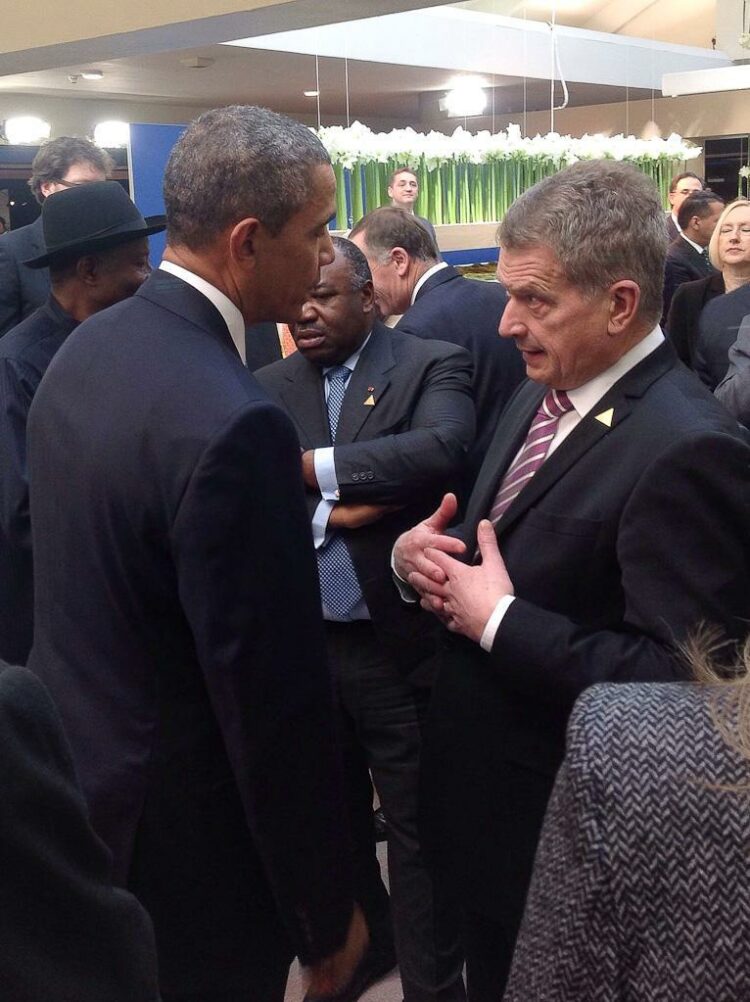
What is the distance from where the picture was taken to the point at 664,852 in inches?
34.4

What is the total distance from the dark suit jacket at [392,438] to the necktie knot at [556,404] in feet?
2.03

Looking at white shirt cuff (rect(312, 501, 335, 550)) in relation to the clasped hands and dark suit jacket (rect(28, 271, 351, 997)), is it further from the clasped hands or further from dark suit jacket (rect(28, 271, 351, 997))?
dark suit jacket (rect(28, 271, 351, 997))

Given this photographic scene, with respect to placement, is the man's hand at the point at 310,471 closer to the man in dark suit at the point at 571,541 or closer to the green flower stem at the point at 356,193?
the man in dark suit at the point at 571,541

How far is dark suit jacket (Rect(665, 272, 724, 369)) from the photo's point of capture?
194 inches

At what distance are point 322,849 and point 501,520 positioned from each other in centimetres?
59

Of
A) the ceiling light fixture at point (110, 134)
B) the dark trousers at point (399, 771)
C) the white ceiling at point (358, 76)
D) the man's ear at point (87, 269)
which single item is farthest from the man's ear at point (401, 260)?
the ceiling light fixture at point (110, 134)

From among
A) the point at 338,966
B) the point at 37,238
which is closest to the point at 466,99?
the point at 37,238

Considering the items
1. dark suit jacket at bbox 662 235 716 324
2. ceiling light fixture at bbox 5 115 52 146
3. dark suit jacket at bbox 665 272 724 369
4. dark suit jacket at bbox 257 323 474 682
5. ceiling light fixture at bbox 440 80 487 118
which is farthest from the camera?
ceiling light fixture at bbox 440 80 487 118

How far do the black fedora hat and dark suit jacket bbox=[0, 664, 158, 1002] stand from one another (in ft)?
6.60

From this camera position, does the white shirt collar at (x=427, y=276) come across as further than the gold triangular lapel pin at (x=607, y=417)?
Yes

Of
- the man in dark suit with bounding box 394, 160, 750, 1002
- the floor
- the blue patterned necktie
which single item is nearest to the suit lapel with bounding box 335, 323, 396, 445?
the blue patterned necktie

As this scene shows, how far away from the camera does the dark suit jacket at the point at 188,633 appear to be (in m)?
1.37

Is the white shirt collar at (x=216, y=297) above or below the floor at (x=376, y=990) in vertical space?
above

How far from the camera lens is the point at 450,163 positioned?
5.82 metres
